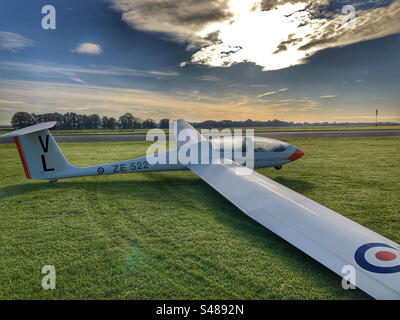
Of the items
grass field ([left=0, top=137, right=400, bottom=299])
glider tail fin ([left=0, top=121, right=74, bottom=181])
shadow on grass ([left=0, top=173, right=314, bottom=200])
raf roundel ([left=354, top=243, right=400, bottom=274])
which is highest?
glider tail fin ([left=0, top=121, right=74, bottom=181])

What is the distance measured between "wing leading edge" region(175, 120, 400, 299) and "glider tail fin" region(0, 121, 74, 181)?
23.9 ft

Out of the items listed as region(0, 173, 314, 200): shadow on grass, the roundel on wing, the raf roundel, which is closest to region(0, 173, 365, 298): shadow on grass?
region(0, 173, 314, 200): shadow on grass

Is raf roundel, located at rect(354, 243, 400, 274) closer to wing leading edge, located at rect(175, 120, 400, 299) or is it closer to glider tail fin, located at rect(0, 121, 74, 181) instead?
wing leading edge, located at rect(175, 120, 400, 299)

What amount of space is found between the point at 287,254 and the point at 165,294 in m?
2.49

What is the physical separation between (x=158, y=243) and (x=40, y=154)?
21.6 feet

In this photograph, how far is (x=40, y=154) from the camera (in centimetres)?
771

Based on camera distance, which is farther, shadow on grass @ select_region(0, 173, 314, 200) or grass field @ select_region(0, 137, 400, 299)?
shadow on grass @ select_region(0, 173, 314, 200)

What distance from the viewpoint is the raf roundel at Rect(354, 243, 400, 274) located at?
2477 mm

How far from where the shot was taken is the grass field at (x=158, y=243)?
320cm

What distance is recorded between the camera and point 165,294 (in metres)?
3.11

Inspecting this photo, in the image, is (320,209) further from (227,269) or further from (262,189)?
(227,269)

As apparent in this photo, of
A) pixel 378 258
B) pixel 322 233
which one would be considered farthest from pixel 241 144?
pixel 378 258

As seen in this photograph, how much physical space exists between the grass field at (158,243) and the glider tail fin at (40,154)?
27.3 inches
